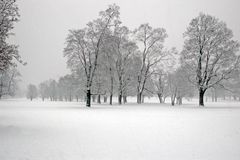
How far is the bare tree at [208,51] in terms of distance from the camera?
41031 mm

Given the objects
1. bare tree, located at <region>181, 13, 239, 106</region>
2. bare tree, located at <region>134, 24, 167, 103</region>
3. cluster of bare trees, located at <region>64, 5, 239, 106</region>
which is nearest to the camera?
bare tree, located at <region>181, 13, 239, 106</region>

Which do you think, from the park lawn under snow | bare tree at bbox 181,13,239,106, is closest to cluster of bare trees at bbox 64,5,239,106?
bare tree at bbox 181,13,239,106

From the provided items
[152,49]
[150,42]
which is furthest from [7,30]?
[152,49]

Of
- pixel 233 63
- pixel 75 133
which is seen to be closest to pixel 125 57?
pixel 233 63

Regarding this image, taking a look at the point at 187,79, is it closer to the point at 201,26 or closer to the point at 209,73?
the point at 209,73

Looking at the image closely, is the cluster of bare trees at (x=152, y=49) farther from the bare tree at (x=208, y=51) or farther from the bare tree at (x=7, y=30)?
the bare tree at (x=7, y=30)

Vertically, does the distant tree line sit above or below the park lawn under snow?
above

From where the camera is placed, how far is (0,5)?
19.2 m

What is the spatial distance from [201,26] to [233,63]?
8516 mm

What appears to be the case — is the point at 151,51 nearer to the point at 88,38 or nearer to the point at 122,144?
the point at 88,38

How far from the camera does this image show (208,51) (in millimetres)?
42062

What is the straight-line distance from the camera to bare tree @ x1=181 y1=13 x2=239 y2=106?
41031 mm

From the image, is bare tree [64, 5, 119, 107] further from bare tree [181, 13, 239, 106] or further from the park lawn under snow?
the park lawn under snow

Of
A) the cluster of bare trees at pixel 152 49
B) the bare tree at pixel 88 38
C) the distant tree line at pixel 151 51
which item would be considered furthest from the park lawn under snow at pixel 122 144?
the bare tree at pixel 88 38
